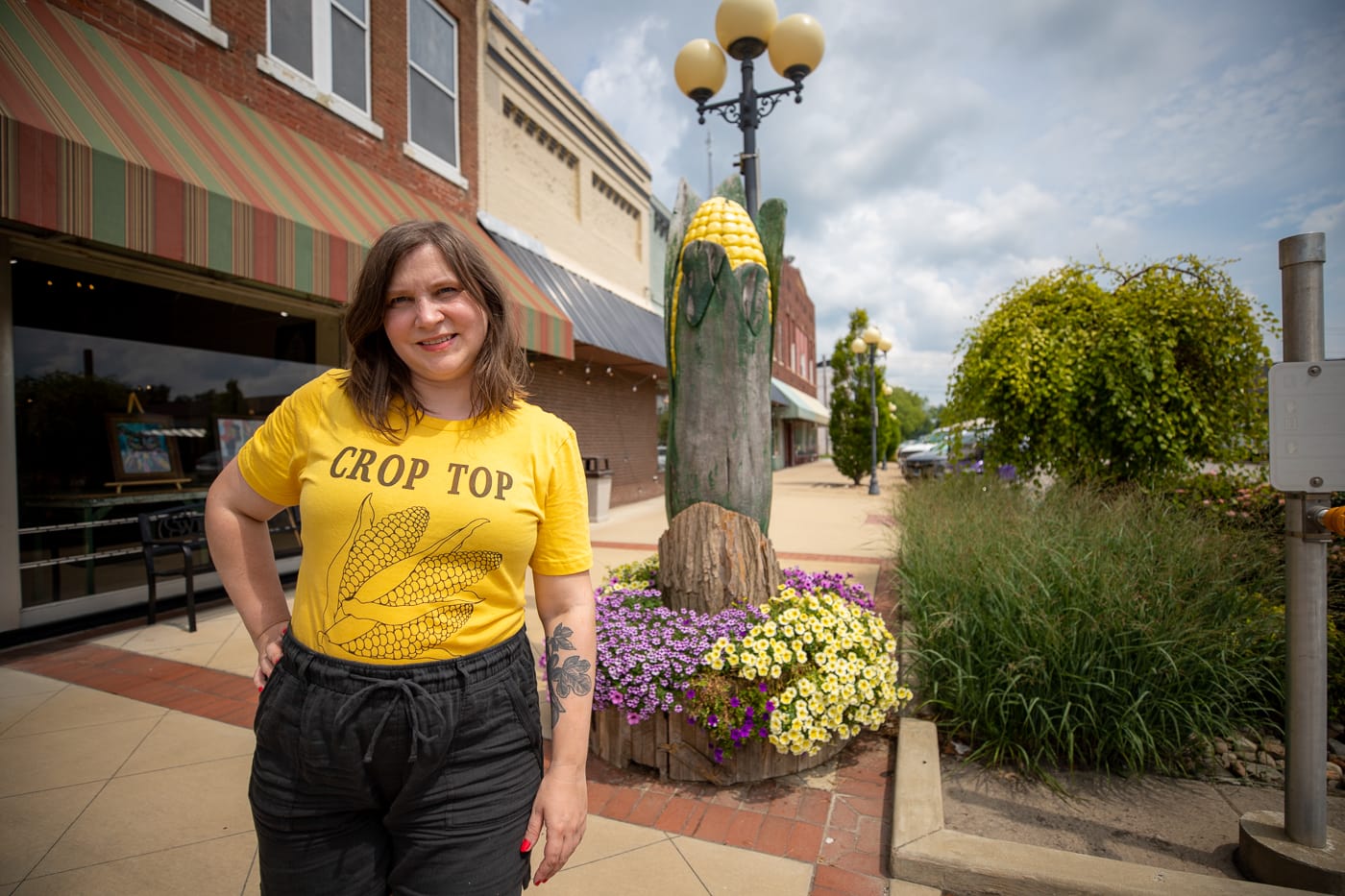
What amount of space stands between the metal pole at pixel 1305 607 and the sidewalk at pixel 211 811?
1.32 meters

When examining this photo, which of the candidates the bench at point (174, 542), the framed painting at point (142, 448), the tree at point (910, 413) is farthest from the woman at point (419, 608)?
the tree at point (910, 413)

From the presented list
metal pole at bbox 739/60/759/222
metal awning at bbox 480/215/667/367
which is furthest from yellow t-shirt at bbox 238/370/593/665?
metal awning at bbox 480/215/667/367

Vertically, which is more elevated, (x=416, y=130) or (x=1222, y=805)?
(x=416, y=130)

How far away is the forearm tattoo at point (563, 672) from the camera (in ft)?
4.34

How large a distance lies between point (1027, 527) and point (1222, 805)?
191cm

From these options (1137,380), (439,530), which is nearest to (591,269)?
(1137,380)

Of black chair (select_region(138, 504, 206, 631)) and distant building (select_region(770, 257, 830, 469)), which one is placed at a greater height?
distant building (select_region(770, 257, 830, 469))

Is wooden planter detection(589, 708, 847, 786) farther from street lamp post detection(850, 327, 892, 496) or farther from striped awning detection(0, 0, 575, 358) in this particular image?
street lamp post detection(850, 327, 892, 496)

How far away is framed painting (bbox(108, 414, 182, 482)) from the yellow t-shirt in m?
6.41

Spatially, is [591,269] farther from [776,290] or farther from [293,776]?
[293,776]

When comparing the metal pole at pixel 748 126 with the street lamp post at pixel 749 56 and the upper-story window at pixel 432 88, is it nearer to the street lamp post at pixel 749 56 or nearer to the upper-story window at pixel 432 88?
the street lamp post at pixel 749 56

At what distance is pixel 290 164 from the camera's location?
5.86 m

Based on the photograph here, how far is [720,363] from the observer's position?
3.46m

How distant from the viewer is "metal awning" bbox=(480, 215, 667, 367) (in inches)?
370
